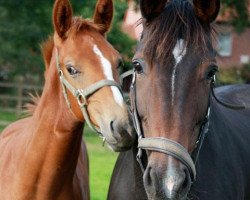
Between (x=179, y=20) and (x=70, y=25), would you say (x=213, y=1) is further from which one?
(x=70, y=25)

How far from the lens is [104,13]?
Answer: 4500 mm

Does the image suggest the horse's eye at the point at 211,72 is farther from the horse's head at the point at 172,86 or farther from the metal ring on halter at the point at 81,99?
the metal ring on halter at the point at 81,99

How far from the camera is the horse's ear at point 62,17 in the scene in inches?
165

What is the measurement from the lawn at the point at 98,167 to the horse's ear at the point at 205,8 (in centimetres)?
499

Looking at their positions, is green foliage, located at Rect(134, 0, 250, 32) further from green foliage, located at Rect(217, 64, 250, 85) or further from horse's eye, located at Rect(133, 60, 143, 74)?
horse's eye, located at Rect(133, 60, 143, 74)

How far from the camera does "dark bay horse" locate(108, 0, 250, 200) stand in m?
2.71

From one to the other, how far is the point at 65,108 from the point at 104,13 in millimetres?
856

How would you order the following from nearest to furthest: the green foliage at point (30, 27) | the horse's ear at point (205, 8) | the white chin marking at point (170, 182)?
the white chin marking at point (170, 182) < the horse's ear at point (205, 8) < the green foliage at point (30, 27)

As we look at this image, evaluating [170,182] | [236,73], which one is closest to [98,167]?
[170,182]

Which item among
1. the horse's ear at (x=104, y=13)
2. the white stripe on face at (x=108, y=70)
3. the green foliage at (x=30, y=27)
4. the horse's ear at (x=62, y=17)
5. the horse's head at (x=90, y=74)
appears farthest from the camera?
the green foliage at (x=30, y=27)

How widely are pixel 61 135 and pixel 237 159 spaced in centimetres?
127

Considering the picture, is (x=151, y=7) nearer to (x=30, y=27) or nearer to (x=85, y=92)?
(x=85, y=92)

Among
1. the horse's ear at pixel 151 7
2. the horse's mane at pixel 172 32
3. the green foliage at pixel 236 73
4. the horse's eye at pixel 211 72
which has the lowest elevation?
the green foliage at pixel 236 73

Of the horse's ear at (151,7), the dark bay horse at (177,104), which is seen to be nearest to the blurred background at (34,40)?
the dark bay horse at (177,104)
